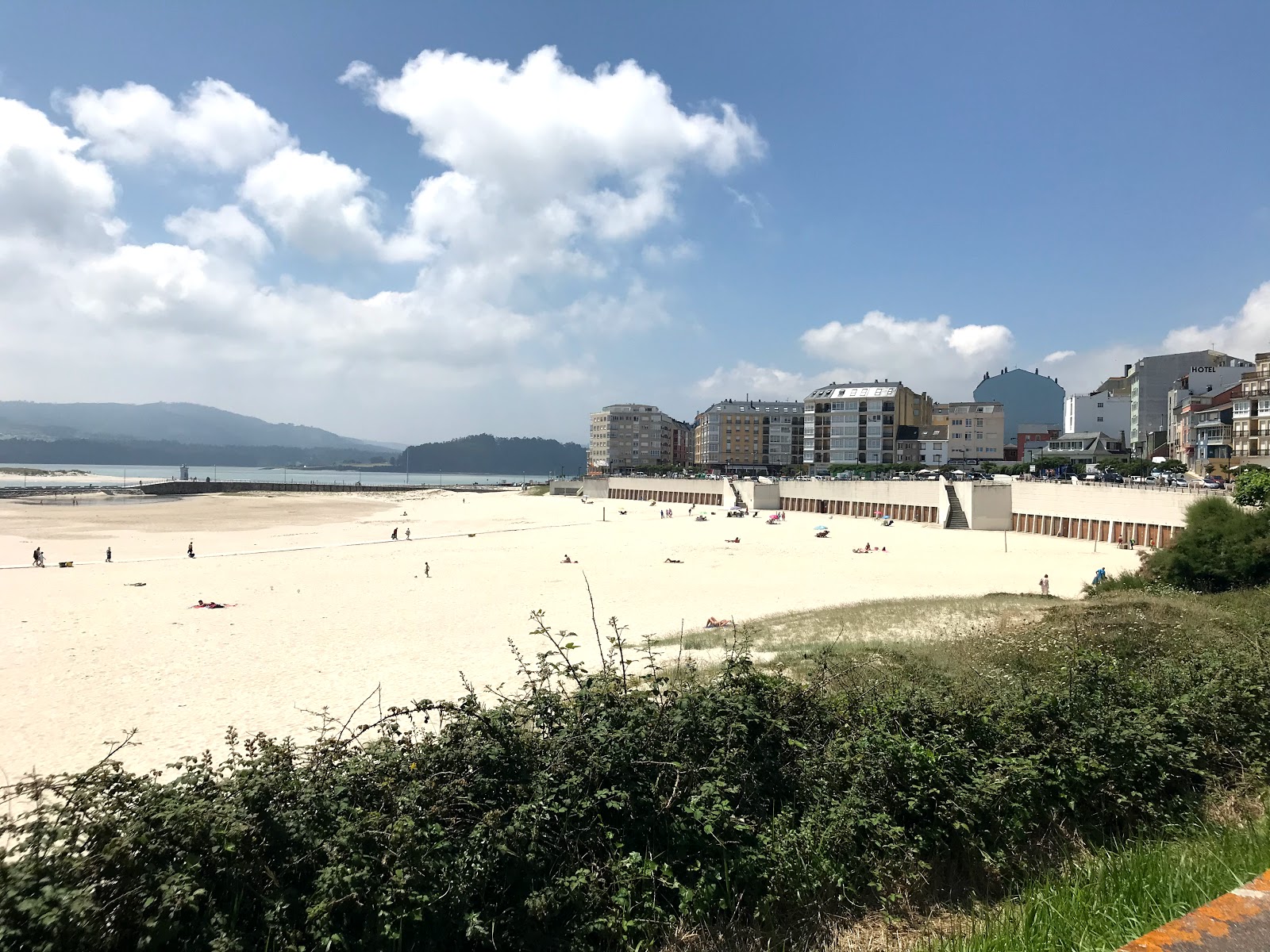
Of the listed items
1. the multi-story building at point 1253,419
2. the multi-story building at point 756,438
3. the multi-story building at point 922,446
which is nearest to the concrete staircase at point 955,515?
the multi-story building at point 1253,419

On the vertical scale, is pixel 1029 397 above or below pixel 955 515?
above

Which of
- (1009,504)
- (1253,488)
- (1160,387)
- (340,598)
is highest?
(1160,387)

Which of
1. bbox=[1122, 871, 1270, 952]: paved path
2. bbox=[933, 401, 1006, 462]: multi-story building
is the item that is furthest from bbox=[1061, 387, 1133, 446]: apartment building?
bbox=[1122, 871, 1270, 952]: paved path

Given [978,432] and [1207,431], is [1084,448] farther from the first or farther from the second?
[1207,431]

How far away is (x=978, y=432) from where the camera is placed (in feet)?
365

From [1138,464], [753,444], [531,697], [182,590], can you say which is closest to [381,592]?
[182,590]

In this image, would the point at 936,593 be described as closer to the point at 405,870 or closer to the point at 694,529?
the point at 405,870

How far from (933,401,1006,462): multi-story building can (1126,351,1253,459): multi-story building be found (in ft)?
61.7

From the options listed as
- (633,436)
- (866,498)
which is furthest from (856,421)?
(633,436)

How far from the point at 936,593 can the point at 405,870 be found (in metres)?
27.0

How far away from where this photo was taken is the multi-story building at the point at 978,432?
111 m

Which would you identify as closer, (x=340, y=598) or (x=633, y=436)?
(x=340, y=598)

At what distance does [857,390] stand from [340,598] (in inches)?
4065

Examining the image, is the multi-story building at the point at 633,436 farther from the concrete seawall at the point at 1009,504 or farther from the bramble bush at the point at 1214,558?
the bramble bush at the point at 1214,558
